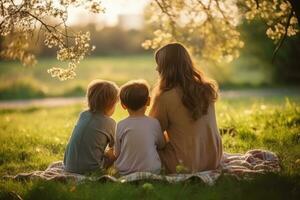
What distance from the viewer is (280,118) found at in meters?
9.52

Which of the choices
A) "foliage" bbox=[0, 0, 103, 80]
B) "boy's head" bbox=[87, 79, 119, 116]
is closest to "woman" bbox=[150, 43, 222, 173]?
"boy's head" bbox=[87, 79, 119, 116]

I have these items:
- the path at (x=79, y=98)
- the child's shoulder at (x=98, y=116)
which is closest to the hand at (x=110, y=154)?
the child's shoulder at (x=98, y=116)

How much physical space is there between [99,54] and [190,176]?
42.6 metres

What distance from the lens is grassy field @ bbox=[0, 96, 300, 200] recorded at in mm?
5379

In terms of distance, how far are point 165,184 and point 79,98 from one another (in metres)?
14.0

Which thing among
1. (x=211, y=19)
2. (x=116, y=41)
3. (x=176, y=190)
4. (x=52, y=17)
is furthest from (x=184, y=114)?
(x=116, y=41)

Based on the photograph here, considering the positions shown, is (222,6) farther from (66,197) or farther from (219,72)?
(219,72)

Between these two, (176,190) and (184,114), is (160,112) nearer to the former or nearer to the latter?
(184,114)

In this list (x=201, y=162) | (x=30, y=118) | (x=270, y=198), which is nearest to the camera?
(x=270, y=198)

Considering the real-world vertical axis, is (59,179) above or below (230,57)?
below

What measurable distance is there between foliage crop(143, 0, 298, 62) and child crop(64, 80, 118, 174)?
3.04m

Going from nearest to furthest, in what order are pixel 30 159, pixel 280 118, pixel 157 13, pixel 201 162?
pixel 201 162 < pixel 30 159 < pixel 280 118 < pixel 157 13

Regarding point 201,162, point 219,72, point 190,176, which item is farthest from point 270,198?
point 219,72

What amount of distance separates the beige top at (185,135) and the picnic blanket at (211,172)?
17 centimetres
